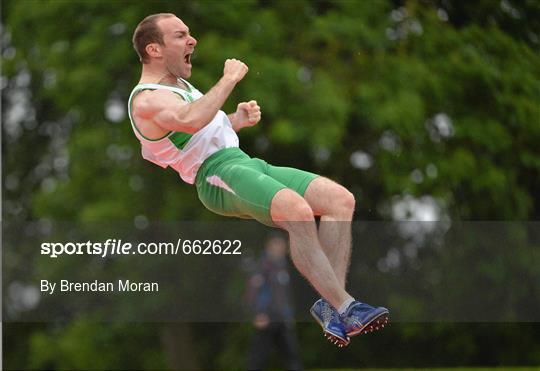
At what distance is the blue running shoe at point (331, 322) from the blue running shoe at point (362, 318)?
0.04 m

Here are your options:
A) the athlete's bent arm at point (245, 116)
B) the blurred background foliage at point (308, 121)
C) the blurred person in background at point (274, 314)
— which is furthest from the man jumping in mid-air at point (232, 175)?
the blurred background foliage at point (308, 121)

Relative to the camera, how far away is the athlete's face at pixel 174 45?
5805 mm

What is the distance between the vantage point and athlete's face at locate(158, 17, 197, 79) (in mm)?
5805

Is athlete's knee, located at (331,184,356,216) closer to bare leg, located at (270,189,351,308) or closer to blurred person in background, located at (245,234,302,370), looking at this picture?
bare leg, located at (270,189,351,308)

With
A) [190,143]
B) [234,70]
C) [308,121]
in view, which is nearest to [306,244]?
[190,143]

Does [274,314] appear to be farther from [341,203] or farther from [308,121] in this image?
[341,203]

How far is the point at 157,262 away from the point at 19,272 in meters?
1.50

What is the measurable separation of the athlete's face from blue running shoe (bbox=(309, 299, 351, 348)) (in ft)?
4.26

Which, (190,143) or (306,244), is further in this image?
(190,143)

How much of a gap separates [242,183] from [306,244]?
0.41m

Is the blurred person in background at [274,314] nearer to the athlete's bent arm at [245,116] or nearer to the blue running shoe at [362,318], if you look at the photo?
the athlete's bent arm at [245,116]

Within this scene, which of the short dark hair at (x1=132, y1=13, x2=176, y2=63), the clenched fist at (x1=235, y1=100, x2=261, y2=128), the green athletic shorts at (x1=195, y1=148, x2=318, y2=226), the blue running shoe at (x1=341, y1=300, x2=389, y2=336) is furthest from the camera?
the clenched fist at (x1=235, y1=100, x2=261, y2=128)

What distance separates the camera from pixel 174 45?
229 inches

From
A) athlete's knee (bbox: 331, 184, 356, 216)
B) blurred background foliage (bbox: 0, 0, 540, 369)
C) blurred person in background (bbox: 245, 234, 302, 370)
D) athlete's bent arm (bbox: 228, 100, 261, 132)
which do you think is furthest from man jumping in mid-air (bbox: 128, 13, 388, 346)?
blurred background foliage (bbox: 0, 0, 540, 369)
